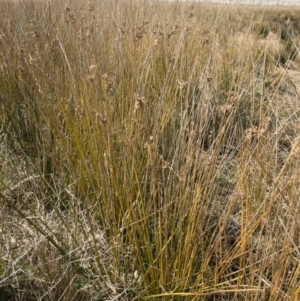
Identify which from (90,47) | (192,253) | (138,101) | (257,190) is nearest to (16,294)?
(192,253)

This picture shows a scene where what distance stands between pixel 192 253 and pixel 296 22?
9.00 m

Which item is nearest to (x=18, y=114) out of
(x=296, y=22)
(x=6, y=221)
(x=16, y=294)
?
(x=6, y=221)

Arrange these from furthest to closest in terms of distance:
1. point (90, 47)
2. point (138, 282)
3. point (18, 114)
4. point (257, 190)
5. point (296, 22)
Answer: point (296, 22) → point (18, 114) → point (90, 47) → point (257, 190) → point (138, 282)

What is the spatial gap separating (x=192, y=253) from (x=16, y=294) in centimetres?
49

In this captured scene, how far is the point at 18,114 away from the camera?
5.30 ft

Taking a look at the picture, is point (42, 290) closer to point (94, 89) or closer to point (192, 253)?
point (192, 253)

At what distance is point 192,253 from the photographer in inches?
31.8

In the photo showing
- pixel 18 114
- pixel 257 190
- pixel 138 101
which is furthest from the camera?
pixel 18 114

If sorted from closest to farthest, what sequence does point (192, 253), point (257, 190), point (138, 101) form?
point (138, 101)
point (192, 253)
point (257, 190)

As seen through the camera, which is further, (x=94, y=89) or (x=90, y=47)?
(x=90, y=47)

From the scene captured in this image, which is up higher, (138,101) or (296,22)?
(138,101)

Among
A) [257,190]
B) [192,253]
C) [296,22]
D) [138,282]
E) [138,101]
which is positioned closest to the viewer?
[138,101]

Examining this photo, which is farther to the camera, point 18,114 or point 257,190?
point 18,114

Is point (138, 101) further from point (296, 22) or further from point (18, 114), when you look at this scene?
point (296, 22)
